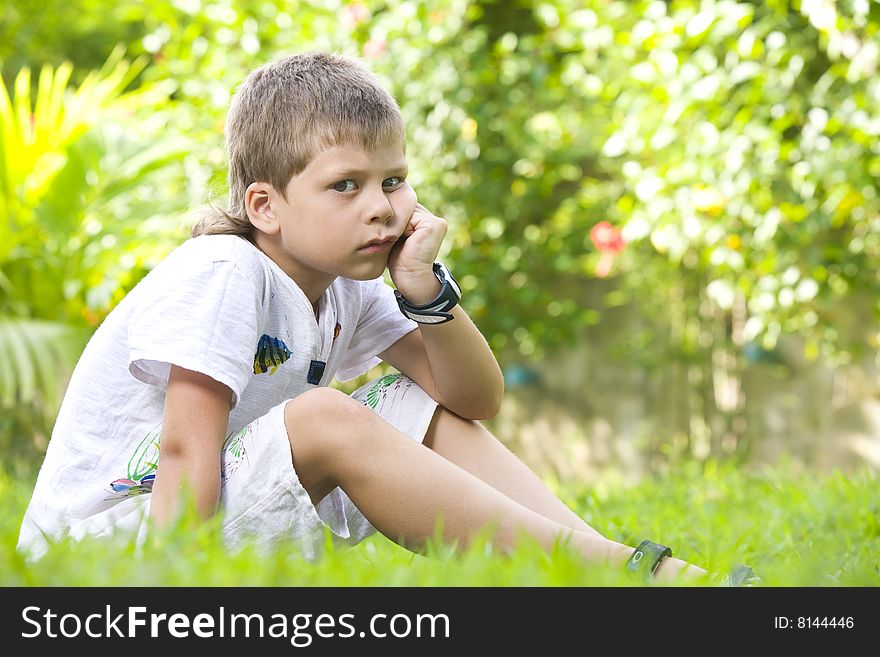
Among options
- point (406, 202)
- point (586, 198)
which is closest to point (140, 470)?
point (406, 202)

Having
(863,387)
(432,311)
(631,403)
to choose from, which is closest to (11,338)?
(432,311)

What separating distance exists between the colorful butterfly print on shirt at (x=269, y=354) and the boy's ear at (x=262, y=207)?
196 mm

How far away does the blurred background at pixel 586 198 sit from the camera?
136 inches

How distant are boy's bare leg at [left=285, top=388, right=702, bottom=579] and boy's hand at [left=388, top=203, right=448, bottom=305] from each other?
371mm

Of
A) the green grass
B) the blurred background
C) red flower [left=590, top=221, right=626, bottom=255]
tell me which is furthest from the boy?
red flower [left=590, top=221, right=626, bottom=255]

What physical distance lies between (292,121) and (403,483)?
2.22 ft

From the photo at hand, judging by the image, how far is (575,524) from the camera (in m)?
1.79

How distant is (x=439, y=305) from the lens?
1.88m

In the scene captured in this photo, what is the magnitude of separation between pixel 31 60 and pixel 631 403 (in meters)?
5.14

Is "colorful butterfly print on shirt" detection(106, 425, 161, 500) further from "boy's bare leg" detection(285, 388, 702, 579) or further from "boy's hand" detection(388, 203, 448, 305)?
"boy's hand" detection(388, 203, 448, 305)

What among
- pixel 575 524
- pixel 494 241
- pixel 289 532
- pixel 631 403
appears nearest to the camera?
pixel 289 532

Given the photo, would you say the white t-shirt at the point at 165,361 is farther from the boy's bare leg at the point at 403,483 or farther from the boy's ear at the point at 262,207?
the boy's bare leg at the point at 403,483
